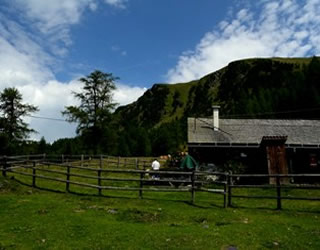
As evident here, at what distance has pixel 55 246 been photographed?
322 inches

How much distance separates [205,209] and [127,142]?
285 ft

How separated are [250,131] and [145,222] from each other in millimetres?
19339

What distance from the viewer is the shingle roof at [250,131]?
84.6 feet

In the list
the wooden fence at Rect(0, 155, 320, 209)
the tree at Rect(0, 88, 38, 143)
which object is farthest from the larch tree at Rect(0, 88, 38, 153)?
the wooden fence at Rect(0, 155, 320, 209)

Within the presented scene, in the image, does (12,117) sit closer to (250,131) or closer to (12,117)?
(12,117)

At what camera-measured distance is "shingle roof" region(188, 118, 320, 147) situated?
84.6ft

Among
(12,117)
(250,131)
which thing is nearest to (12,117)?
(12,117)

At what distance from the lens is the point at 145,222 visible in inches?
431

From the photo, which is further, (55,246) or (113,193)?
(113,193)

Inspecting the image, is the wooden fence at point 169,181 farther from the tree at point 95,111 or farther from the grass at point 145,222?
the tree at point 95,111

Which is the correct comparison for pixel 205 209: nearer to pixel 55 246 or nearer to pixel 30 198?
pixel 55 246

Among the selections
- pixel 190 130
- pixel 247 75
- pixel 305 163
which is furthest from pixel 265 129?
pixel 247 75

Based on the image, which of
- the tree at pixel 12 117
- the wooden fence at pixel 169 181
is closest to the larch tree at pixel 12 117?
the tree at pixel 12 117

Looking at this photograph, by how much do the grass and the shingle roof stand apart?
10.4m
